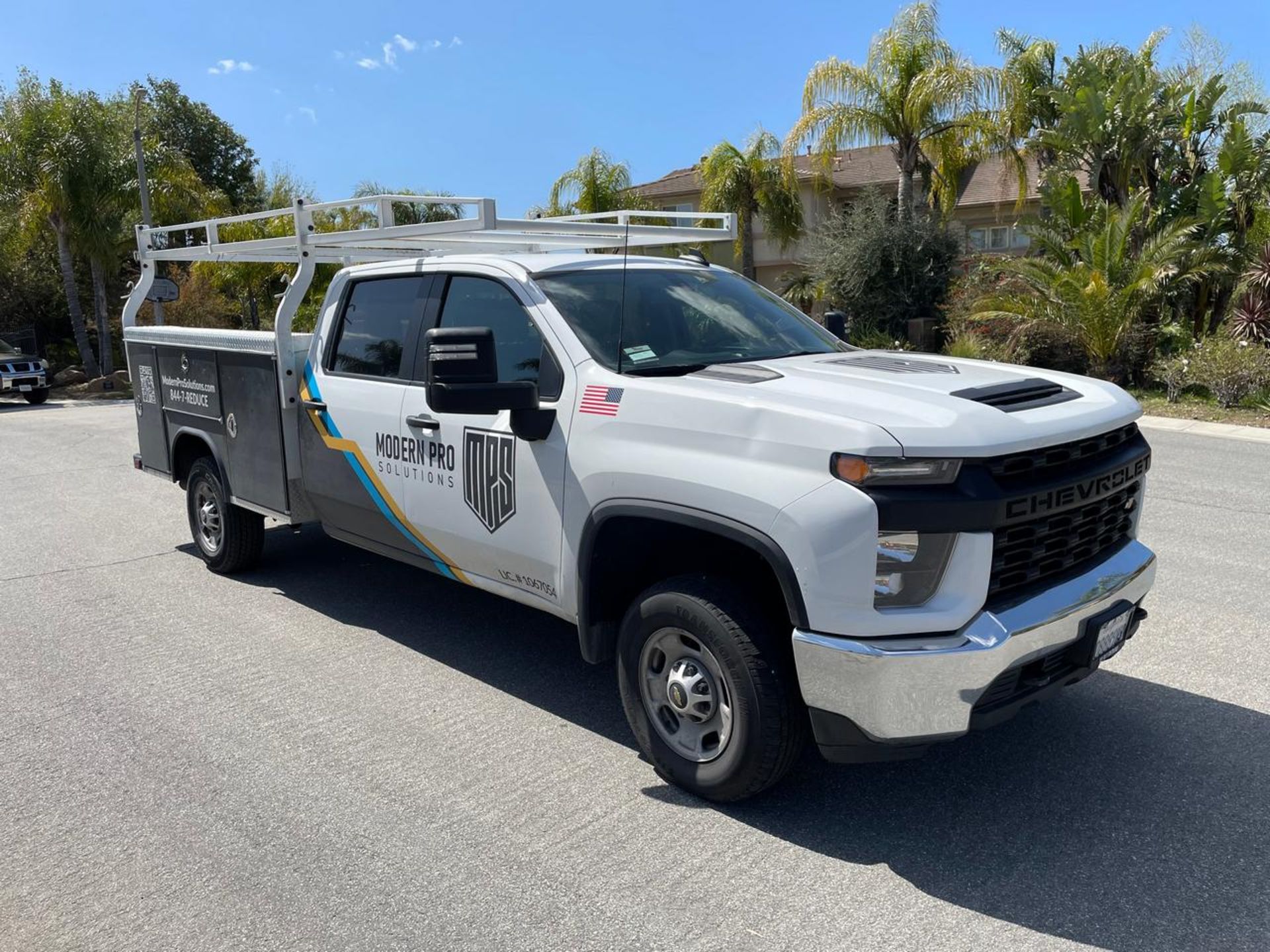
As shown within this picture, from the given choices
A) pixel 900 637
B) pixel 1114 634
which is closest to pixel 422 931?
pixel 900 637

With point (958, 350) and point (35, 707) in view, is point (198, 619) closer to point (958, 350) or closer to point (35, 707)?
point (35, 707)

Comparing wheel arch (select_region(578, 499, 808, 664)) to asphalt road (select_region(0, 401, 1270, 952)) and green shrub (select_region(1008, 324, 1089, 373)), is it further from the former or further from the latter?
green shrub (select_region(1008, 324, 1089, 373))

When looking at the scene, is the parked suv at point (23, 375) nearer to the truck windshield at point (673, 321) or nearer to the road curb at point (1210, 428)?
the road curb at point (1210, 428)

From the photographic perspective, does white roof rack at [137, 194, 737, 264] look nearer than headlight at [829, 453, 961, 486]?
No

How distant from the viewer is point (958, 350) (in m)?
18.0

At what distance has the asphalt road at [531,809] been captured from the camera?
309 cm

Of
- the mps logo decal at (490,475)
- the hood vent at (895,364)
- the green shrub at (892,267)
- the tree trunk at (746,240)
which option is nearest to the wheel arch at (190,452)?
the mps logo decal at (490,475)

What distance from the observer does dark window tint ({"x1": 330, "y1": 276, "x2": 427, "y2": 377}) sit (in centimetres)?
506

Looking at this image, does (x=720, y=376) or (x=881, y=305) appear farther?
(x=881, y=305)

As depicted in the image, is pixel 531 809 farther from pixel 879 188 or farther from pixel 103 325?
pixel 103 325

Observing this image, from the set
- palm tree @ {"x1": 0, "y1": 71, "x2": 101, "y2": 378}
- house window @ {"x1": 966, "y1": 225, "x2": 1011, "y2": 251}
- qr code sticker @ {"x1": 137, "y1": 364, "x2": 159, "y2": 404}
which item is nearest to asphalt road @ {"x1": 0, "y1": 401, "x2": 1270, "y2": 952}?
qr code sticker @ {"x1": 137, "y1": 364, "x2": 159, "y2": 404}

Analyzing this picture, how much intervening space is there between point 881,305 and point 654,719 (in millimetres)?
19048

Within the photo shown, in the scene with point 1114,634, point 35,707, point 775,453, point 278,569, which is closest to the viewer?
point 775,453

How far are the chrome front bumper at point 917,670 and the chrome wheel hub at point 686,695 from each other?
0.41 m
